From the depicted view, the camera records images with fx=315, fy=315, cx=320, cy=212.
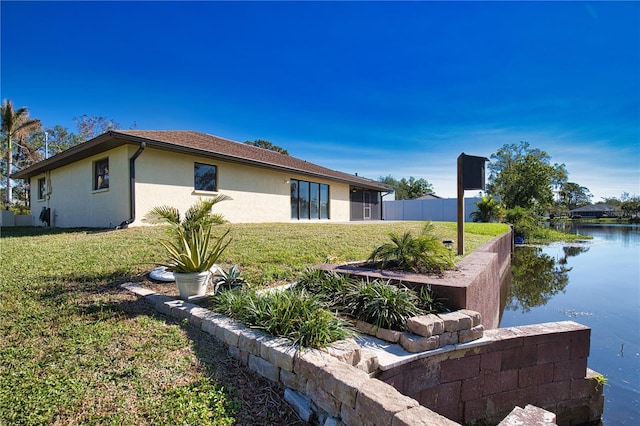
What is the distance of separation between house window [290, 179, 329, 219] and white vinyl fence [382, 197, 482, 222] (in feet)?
41.7

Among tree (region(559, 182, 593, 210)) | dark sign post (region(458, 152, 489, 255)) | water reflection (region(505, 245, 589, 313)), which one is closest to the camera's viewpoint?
dark sign post (region(458, 152, 489, 255))

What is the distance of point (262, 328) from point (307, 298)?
55 cm

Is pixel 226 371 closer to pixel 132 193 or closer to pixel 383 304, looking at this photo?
pixel 383 304

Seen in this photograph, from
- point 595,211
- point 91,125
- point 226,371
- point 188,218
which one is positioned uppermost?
point 91,125

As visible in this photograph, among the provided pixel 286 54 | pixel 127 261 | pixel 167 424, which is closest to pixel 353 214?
pixel 286 54

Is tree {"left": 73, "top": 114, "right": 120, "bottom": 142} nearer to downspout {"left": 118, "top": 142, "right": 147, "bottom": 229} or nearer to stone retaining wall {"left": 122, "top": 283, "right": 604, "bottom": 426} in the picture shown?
downspout {"left": 118, "top": 142, "right": 147, "bottom": 229}

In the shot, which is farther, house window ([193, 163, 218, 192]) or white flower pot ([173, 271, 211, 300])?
house window ([193, 163, 218, 192])

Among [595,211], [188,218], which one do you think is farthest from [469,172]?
[595,211]

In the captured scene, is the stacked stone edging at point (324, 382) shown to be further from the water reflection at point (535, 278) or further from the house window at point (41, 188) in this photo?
the house window at point (41, 188)

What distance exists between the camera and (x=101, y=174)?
11.6 m

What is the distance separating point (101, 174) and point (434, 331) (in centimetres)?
1277

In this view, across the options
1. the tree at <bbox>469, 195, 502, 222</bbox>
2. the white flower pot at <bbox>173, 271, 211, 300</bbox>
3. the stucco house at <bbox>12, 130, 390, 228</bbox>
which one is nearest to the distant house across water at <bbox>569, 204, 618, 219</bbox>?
the tree at <bbox>469, 195, 502, 222</bbox>

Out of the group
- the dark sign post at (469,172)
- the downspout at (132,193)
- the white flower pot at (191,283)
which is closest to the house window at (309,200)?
the downspout at (132,193)

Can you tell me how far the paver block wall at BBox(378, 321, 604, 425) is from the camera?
3035 mm
